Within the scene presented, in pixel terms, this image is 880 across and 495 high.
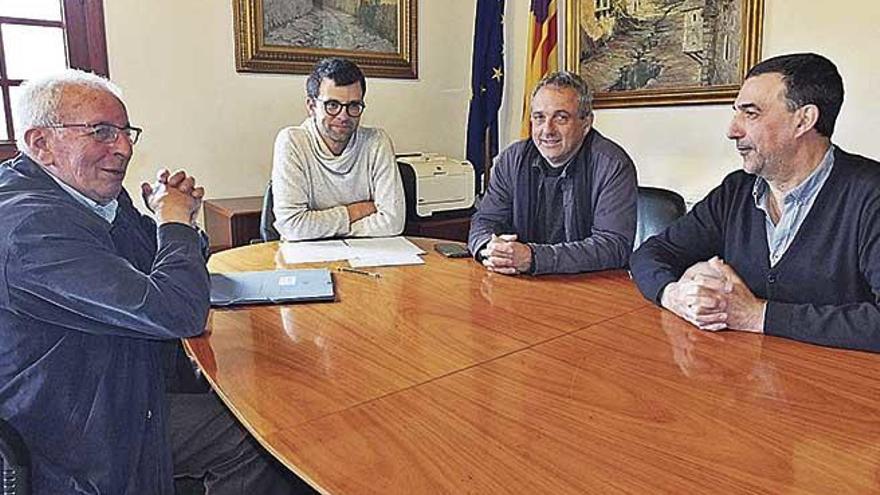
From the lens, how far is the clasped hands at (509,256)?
1789mm

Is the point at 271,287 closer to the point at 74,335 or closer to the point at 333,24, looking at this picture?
the point at 74,335

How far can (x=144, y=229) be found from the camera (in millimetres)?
1499

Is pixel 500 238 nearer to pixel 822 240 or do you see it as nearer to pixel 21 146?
pixel 822 240

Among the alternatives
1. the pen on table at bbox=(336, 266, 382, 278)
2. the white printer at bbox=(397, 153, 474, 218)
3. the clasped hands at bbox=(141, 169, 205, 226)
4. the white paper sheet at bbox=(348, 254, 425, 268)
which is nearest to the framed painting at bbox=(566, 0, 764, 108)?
the white printer at bbox=(397, 153, 474, 218)

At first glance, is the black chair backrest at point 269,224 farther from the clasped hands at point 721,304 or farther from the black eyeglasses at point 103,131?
the clasped hands at point 721,304

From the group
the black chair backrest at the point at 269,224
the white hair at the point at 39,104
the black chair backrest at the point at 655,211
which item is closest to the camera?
the white hair at the point at 39,104

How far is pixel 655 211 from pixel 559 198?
304 millimetres

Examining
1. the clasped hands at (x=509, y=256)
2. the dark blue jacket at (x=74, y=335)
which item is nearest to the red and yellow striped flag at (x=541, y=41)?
the clasped hands at (x=509, y=256)

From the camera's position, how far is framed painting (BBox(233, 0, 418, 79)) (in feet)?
10.4

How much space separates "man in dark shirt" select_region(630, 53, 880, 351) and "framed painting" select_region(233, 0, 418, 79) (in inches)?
90.9

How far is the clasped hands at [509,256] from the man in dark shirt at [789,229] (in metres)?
0.30

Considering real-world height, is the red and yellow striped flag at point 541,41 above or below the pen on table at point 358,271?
above

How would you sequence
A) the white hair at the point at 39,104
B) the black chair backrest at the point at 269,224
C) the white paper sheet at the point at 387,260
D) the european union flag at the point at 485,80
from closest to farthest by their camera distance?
the white hair at the point at 39,104, the white paper sheet at the point at 387,260, the black chair backrest at the point at 269,224, the european union flag at the point at 485,80

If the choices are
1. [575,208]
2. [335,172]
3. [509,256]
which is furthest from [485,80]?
[509,256]
